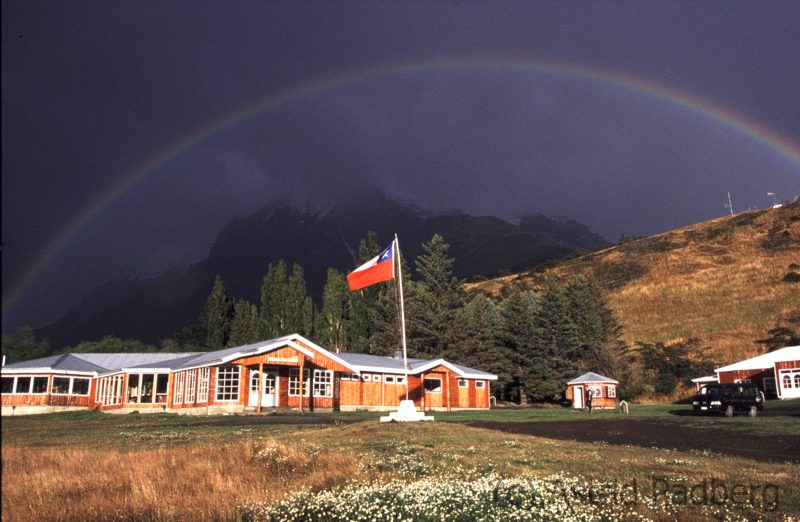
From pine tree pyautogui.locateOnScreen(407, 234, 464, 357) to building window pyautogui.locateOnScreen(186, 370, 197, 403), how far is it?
2428 centimetres

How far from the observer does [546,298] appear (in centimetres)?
6150

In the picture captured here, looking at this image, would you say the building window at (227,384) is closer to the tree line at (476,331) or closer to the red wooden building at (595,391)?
the tree line at (476,331)

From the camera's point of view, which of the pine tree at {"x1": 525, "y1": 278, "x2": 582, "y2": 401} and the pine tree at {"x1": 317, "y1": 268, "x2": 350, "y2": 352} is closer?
the pine tree at {"x1": 525, "y1": 278, "x2": 582, "y2": 401}

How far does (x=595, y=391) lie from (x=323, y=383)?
22.3 m

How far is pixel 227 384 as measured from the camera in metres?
39.3

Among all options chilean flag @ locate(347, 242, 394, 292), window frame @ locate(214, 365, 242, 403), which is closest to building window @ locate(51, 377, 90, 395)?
window frame @ locate(214, 365, 242, 403)

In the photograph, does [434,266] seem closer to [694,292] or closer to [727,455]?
[694,292]

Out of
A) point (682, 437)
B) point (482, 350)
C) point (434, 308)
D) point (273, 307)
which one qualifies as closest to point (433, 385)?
point (482, 350)

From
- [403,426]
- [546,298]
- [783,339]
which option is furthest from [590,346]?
[403,426]

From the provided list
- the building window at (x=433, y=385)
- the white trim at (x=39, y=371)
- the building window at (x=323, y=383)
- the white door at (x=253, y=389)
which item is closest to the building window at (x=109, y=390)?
the white trim at (x=39, y=371)

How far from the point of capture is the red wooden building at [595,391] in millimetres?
49906

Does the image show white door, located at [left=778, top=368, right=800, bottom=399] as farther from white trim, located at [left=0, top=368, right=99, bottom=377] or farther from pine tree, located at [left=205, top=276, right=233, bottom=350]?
pine tree, located at [left=205, top=276, right=233, bottom=350]

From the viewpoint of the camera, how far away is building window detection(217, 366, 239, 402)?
39062mm

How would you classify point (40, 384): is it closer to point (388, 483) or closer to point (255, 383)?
point (255, 383)
